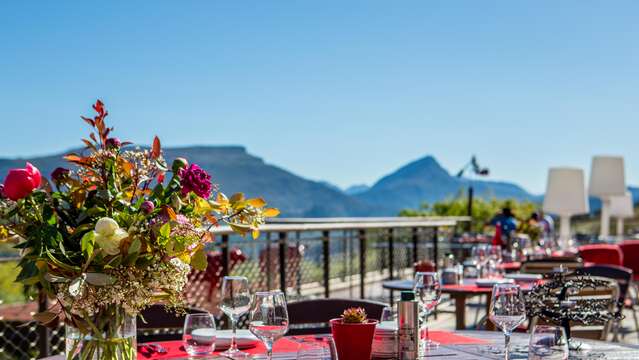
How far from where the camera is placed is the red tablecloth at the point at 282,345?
206 centimetres

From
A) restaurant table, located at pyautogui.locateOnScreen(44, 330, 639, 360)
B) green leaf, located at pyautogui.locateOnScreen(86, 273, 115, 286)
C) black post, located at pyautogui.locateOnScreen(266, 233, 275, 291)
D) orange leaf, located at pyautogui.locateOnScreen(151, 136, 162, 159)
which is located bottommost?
black post, located at pyautogui.locateOnScreen(266, 233, 275, 291)

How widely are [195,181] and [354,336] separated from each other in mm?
556

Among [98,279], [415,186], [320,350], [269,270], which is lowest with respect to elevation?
[269,270]

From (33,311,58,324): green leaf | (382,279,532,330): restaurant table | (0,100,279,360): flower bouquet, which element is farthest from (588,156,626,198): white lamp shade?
(33,311,58,324): green leaf

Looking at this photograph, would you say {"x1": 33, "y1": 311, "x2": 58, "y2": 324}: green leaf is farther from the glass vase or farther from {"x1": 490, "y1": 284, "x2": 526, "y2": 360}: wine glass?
{"x1": 490, "y1": 284, "x2": 526, "y2": 360}: wine glass

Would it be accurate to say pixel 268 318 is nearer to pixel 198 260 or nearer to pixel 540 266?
pixel 198 260

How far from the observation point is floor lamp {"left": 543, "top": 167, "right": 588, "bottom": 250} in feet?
28.5

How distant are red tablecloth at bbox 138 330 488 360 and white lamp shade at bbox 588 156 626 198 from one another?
26.6 ft

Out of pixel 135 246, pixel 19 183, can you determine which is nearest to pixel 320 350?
pixel 135 246

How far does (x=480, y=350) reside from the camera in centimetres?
215

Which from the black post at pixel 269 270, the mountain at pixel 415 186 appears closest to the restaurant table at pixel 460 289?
the black post at pixel 269 270

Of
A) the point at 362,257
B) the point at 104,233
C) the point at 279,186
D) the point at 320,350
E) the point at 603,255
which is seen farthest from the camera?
the point at 279,186

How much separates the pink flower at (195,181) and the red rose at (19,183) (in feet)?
0.97

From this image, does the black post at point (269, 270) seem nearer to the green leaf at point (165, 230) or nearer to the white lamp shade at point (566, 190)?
the white lamp shade at point (566, 190)
